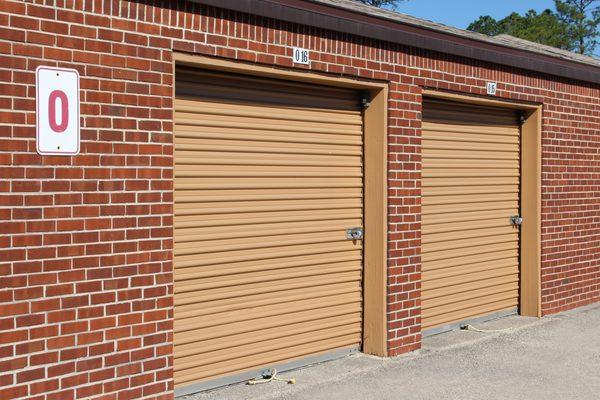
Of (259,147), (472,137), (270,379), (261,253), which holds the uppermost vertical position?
(472,137)

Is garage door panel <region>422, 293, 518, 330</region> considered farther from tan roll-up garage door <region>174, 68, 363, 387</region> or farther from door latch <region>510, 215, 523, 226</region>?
tan roll-up garage door <region>174, 68, 363, 387</region>

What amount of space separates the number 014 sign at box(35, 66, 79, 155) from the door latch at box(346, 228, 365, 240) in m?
3.12

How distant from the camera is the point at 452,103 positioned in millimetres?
8680

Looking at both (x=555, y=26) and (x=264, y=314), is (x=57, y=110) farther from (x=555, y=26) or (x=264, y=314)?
(x=555, y=26)

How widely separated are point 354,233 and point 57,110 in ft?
Result: 11.1

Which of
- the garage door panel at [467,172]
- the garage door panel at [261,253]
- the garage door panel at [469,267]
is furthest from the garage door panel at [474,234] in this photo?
the garage door panel at [261,253]

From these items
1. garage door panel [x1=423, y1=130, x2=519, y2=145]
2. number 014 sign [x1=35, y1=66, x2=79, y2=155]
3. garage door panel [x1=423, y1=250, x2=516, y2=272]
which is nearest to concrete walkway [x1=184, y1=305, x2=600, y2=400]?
garage door panel [x1=423, y1=250, x2=516, y2=272]

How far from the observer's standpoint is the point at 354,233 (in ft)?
24.5

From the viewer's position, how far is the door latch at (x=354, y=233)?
7.44 meters

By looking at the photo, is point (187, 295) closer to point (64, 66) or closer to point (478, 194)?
Answer: point (64, 66)

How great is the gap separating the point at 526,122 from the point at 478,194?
4.14ft

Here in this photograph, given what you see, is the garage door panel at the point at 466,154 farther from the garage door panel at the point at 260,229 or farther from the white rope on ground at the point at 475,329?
the white rope on ground at the point at 475,329

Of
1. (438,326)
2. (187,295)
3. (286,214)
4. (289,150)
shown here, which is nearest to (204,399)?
(187,295)

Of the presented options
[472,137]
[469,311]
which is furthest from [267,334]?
[472,137]
